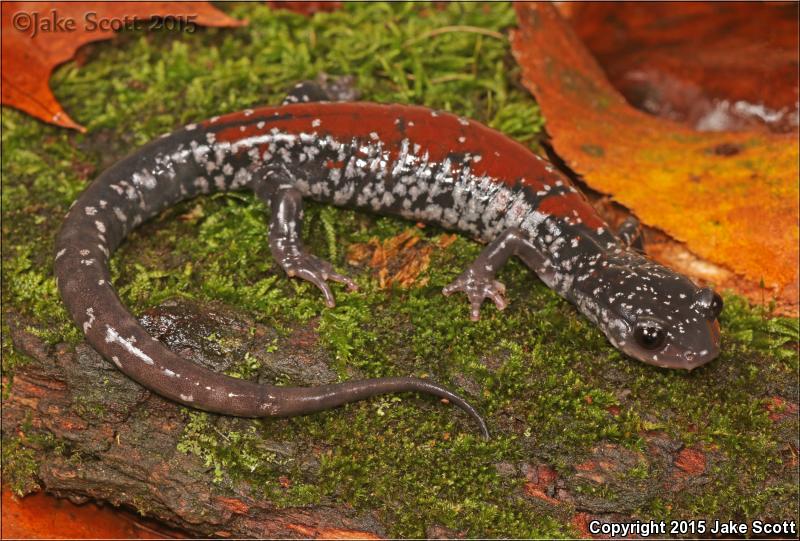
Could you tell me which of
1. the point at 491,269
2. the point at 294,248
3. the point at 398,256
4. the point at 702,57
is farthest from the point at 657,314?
the point at 702,57

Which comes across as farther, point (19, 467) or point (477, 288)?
point (477, 288)

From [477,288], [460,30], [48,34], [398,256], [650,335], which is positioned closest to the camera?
[650,335]

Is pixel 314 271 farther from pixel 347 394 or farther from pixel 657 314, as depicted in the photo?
pixel 657 314

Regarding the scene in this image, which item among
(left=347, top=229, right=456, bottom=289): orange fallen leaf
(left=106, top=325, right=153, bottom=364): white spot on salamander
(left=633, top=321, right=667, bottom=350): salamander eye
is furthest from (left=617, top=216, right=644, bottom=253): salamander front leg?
(left=106, top=325, right=153, bottom=364): white spot on salamander

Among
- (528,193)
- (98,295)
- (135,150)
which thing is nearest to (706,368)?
(528,193)

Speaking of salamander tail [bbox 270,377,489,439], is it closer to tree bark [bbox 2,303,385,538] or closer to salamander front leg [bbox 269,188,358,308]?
tree bark [bbox 2,303,385,538]

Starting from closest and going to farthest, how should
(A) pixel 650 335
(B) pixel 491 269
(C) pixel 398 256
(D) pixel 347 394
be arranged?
(D) pixel 347 394
(A) pixel 650 335
(B) pixel 491 269
(C) pixel 398 256

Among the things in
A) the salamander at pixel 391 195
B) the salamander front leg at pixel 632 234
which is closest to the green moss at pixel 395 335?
the salamander at pixel 391 195
